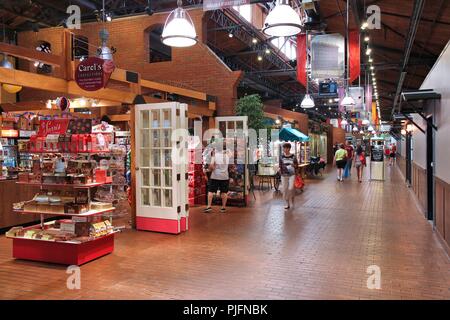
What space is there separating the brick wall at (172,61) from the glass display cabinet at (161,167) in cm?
451

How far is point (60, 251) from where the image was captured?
5012 millimetres

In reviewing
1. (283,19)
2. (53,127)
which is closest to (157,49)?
(53,127)

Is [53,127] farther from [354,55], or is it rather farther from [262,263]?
[354,55]

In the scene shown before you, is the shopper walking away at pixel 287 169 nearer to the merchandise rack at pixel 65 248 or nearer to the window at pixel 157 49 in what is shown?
the merchandise rack at pixel 65 248

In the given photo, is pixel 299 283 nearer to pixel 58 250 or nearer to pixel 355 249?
pixel 355 249

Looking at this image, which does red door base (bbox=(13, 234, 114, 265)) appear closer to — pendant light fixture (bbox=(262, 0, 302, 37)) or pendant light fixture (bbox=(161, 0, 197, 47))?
pendant light fixture (bbox=(161, 0, 197, 47))

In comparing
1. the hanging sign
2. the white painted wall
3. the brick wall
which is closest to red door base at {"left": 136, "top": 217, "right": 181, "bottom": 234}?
the hanging sign

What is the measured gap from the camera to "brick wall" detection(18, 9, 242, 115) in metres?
11.1

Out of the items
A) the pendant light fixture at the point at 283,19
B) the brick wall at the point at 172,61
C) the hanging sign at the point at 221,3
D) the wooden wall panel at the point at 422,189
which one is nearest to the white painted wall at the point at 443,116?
the wooden wall panel at the point at 422,189

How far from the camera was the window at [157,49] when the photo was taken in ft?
46.4

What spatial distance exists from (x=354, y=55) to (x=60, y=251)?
7249 mm
